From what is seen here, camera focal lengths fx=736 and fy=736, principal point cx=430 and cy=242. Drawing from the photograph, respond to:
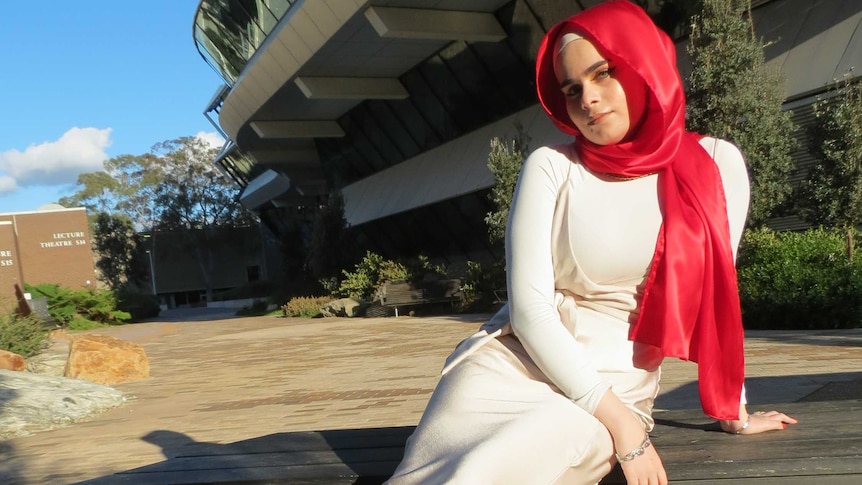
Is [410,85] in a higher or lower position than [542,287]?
higher

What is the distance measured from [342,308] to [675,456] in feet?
67.5

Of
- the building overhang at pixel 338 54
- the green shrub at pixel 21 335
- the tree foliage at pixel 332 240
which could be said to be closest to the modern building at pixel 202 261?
the building overhang at pixel 338 54

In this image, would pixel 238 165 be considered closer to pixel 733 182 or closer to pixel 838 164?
pixel 838 164

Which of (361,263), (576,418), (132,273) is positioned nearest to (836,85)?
(576,418)

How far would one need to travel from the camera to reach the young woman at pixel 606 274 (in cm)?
199

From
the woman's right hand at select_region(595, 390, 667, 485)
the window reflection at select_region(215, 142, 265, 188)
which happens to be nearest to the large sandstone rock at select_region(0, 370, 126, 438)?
the woman's right hand at select_region(595, 390, 667, 485)

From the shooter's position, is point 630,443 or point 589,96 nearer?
point 630,443

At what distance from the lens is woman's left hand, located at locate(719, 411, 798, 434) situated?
7.68ft

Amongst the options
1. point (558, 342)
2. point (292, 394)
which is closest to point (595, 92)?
point (558, 342)

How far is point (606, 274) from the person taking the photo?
2156mm

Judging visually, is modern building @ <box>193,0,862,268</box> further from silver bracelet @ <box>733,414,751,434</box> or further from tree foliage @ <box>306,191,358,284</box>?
silver bracelet @ <box>733,414,751,434</box>

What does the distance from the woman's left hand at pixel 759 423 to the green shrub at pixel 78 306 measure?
88.8 ft

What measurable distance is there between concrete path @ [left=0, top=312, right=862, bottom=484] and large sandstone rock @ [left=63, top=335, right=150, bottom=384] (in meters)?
0.35

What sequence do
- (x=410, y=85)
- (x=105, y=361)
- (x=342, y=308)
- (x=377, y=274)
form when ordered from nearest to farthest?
(x=105, y=361) → (x=342, y=308) → (x=377, y=274) → (x=410, y=85)
